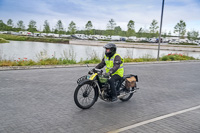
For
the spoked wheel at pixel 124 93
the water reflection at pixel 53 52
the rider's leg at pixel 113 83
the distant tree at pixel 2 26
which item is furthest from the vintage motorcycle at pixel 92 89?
the distant tree at pixel 2 26

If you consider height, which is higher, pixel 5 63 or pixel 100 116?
pixel 5 63

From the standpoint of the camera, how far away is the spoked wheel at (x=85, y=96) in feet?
18.6

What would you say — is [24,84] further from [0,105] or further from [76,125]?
[76,125]

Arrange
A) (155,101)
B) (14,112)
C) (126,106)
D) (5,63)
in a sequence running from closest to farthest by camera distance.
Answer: (14,112)
(126,106)
(155,101)
(5,63)

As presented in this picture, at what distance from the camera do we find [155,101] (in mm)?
6969

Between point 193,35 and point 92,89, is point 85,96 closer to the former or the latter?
point 92,89

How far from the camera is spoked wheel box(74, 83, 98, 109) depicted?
18.6ft

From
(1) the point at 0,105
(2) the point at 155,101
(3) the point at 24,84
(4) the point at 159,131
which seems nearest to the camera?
(4) the point at 159,131

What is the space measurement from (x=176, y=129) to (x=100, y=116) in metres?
1.75

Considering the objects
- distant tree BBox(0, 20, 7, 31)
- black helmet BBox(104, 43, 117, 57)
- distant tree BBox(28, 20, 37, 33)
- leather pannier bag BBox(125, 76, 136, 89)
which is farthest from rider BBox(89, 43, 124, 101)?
distant tree BBox(0, 20, 7, 31)

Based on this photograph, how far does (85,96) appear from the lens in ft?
19.2

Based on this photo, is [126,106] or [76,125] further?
[126,106]

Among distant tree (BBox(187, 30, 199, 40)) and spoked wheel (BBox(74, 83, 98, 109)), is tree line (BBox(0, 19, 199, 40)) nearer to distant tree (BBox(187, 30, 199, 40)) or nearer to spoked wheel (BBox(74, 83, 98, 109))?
distant tree (BBox(187, 30, 199, 40))

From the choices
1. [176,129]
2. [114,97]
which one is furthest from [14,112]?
[176,129]
